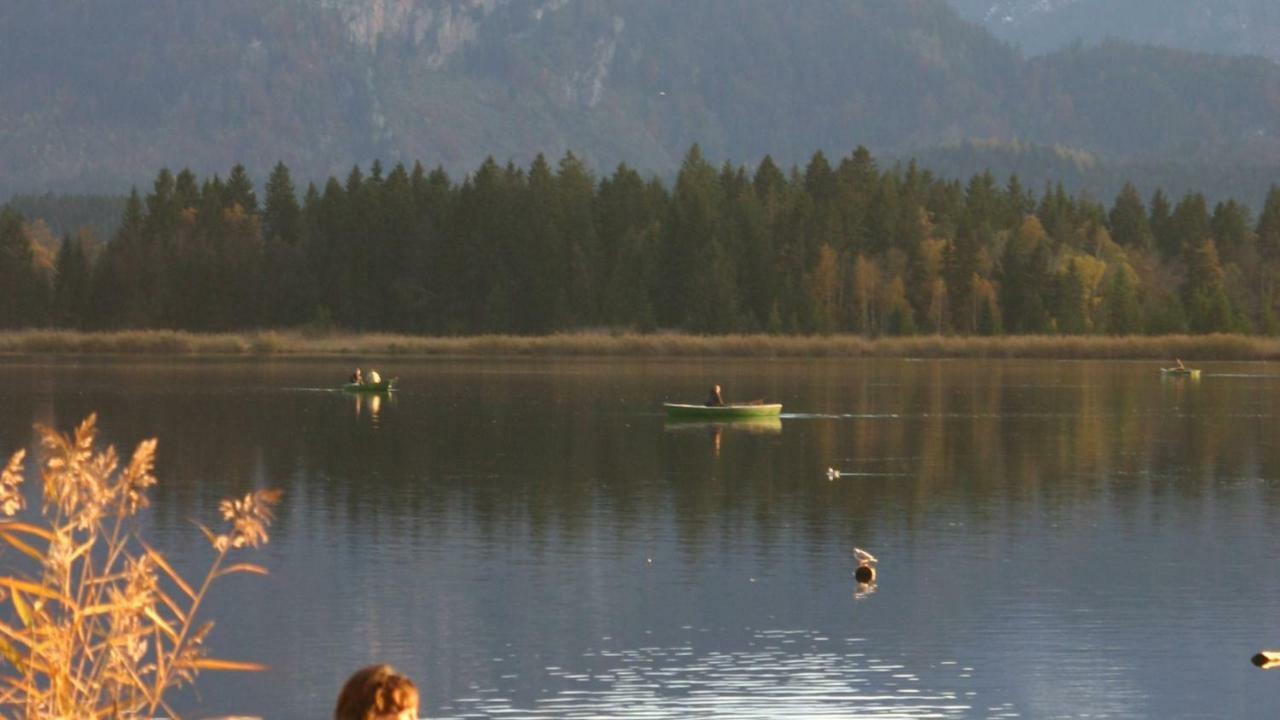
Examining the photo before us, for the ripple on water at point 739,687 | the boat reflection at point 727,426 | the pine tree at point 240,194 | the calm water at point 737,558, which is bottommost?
the ripple on water at point 739,687

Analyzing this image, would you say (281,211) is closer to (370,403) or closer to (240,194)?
(240,194)

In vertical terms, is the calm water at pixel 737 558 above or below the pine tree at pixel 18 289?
below

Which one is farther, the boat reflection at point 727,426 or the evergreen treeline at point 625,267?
the evergreen treeline at point 625,267

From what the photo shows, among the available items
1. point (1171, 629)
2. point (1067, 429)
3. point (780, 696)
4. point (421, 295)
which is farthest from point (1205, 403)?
point (421, 295)

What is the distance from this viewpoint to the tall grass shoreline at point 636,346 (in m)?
144

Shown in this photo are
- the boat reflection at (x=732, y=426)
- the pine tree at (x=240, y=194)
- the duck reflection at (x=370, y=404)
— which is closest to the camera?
the boat reflection at (x=732, y=426)

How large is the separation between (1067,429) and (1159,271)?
11706 centimetres

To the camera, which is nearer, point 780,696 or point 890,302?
point 780,696

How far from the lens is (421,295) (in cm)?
16588

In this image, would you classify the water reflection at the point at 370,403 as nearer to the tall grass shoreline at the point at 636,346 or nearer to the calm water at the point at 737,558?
the calm water at the point at 737,558

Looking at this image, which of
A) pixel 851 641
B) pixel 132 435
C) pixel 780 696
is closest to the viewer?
pixel 780 696

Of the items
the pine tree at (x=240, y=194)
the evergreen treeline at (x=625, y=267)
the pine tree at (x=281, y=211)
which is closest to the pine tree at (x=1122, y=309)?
the evergreen treeline at (x=625, y=267)

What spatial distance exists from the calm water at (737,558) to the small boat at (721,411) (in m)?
0.69

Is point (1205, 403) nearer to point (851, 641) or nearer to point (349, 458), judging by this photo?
point (349, 458)
